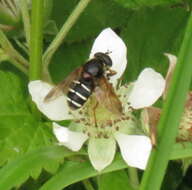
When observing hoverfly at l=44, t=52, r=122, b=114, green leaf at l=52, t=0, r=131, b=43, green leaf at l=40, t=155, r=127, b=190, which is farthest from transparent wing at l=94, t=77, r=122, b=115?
green leaf at l=52, t=0, r=131, b=43

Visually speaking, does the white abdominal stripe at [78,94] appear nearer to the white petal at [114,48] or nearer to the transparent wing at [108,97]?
the transparent wing at [108,97]

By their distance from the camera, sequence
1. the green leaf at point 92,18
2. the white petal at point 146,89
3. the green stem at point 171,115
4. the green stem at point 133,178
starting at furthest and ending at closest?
the green leaf at point 92,18 < the green stem at point 133,178 < the white petal at point 146,89 < the green stem at point 171,115

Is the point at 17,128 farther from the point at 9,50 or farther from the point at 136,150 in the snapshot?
the point at 136,150

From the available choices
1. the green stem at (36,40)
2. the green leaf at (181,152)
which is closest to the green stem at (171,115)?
the green leaf at (181,152)

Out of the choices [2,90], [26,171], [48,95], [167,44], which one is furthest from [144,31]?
[26,171]

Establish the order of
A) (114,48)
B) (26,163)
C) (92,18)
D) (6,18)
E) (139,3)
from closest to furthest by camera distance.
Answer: (26,163)
(114,48)
(6,18)
(139,3)
(92,18)

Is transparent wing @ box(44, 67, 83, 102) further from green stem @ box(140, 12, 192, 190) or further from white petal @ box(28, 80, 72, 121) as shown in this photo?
green stem @ box(140, 12, 192, 190)

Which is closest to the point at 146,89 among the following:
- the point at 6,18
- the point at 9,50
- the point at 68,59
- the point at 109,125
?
the point at 109,125
